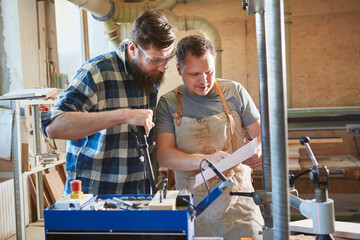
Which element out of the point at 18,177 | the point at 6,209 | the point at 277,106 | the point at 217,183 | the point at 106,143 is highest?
the point at 277,106

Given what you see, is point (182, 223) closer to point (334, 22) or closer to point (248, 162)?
point (248, 162)

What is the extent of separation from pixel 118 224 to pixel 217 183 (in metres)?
0.87

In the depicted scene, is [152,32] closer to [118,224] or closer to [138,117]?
[138,117]

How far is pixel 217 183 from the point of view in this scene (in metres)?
1.72

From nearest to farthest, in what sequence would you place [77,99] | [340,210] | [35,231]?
[77,99] → [35,231] → [340,210]

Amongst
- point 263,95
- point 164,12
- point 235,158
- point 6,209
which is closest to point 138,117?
point 235,158

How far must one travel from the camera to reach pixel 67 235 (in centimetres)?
94

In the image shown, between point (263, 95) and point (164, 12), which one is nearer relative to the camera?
point (263, 95)

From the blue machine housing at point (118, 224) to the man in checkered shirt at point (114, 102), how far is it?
1.54 ft

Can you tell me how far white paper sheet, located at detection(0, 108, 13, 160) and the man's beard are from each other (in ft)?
6.15

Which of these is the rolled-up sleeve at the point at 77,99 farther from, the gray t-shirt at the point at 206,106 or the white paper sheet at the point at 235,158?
the white paper sheet at the point at 235,158

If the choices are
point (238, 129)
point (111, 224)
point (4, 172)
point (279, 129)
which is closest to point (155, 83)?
point (238, 129)

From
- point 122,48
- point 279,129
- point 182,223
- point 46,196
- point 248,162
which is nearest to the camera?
point 279,129

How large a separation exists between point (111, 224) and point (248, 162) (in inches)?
34.6
